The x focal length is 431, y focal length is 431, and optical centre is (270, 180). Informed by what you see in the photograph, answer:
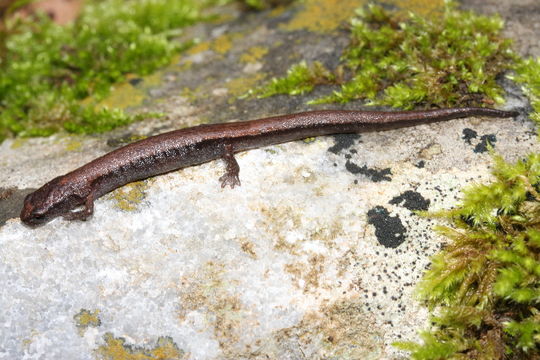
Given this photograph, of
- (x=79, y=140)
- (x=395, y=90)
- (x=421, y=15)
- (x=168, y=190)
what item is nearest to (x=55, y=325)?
(x=168, y=190)

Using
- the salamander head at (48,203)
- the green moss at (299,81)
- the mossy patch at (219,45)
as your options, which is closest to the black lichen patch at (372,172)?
the green moss at (299,81)

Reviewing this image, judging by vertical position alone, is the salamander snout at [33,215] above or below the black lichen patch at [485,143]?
below

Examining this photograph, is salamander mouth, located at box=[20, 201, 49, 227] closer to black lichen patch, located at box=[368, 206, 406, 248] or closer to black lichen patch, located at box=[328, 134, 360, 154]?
black lichen patch, located at box=[328, 134, 360, 154]

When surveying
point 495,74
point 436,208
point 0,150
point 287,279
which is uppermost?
point 495,74

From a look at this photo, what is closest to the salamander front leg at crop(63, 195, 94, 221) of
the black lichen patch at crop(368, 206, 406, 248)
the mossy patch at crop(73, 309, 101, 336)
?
the mossy patch at crop(73, 309, 101, 336)

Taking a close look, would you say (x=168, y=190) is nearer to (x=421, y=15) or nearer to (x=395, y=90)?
(x=395, y=90)

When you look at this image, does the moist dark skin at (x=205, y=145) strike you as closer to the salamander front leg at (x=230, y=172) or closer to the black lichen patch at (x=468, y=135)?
the salamander front leg at (x=230, y=172)

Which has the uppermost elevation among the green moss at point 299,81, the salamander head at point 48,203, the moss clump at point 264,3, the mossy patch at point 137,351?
the moss clump at point 264,3
